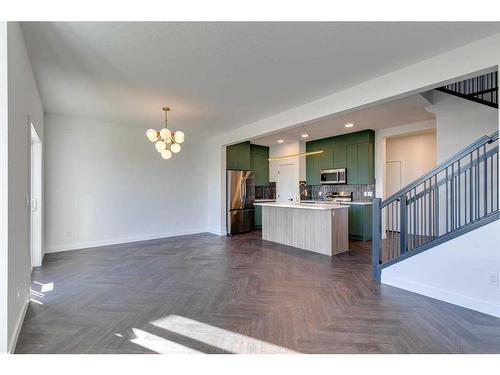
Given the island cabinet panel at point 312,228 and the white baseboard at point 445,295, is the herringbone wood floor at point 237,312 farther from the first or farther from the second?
the island cabinet panel at point 312,228

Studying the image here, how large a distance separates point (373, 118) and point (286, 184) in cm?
330

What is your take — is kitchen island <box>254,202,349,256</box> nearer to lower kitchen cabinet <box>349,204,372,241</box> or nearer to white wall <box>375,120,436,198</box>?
lower kitchen cabinet <box>349,204,372,241</box>

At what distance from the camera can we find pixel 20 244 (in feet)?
7.31

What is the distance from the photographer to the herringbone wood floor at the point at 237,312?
1982 millimetres

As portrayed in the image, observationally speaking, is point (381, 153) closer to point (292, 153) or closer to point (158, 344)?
point (292, 153)

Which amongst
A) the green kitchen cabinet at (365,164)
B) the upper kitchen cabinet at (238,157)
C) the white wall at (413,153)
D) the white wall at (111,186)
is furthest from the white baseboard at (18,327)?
the white wall at (413,153)

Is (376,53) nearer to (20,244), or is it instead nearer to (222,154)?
(20,244)

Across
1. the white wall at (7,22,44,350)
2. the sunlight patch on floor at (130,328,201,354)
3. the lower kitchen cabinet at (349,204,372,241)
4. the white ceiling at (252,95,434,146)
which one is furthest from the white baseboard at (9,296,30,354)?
the lower kitchen cabinet at (349,204,372,241)

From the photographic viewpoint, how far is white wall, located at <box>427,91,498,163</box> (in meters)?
3.97

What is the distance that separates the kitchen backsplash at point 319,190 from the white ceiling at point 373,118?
4.66 feet

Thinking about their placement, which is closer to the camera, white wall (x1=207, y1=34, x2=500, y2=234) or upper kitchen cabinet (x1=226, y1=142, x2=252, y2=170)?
white wall (x1=207, y1=34, x2=500, y2=234)

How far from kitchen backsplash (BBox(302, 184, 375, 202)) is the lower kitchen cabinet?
457 millimetres

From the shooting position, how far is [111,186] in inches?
213

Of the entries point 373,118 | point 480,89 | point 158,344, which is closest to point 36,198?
point 158,344
